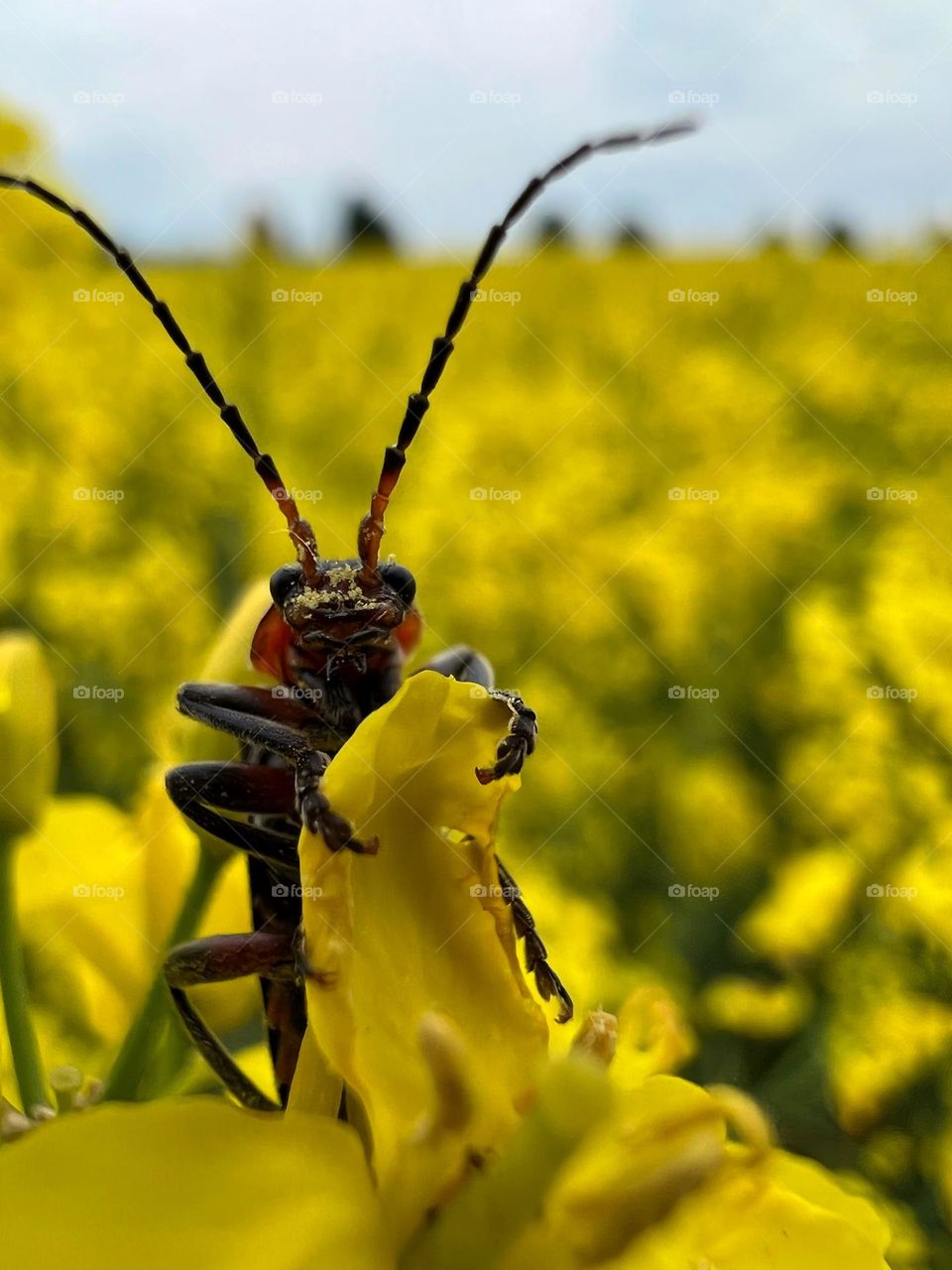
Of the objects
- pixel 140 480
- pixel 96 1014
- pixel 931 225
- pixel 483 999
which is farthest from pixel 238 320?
pixel 483 999

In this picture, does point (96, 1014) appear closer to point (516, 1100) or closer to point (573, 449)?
point (516, 1100)

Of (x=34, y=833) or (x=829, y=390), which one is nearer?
(x=34, y=833)

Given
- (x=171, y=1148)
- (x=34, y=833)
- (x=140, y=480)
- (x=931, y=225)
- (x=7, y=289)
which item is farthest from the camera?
(x=931, y=225)
